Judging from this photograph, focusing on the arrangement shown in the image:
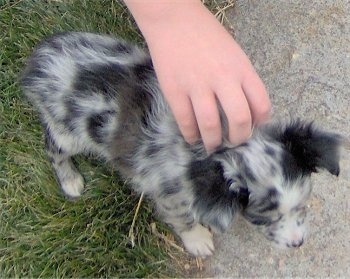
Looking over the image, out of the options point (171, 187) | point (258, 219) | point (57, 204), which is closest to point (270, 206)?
point (258, 219)

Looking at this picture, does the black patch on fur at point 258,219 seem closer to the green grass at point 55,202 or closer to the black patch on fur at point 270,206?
the black patch on fur at point 270,206

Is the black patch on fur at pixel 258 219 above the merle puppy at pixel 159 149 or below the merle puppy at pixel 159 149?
below

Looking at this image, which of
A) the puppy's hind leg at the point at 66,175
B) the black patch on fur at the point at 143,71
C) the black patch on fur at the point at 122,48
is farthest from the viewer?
the puppy's hind leg at the point at 66,175

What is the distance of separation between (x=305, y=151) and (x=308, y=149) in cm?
1

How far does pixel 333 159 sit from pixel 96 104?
1.04 m

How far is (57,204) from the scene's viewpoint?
3.33 metres

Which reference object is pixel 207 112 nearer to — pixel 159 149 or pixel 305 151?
pixel 305 151

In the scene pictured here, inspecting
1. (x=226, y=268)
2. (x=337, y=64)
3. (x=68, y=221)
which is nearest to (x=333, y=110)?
(x=337, y=64)

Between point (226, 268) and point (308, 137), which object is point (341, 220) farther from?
point (308, 137)

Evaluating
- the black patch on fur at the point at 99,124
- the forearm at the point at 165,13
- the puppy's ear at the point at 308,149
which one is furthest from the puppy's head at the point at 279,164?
the black patch on fur at the point at 99,124

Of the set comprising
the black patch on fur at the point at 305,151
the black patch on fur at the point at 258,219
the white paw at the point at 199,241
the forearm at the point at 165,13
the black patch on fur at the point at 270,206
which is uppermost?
the forearm at the point at 165,13

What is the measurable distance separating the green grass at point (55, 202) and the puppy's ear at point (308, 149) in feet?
3.35

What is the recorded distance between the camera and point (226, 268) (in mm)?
3223

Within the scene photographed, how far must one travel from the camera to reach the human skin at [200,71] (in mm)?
2018
